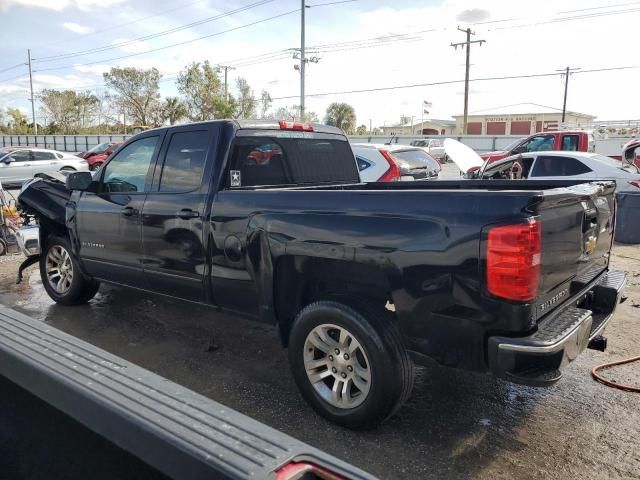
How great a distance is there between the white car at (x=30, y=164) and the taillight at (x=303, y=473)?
18766 mm

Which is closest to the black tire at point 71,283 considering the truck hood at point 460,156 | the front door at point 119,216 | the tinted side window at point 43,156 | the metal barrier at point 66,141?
the front door at point 119,216

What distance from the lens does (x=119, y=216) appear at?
15.6ft

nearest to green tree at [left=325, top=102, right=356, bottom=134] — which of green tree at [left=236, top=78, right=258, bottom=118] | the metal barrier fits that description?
green tree at [left=236, top=78, right=258, bottom=118]

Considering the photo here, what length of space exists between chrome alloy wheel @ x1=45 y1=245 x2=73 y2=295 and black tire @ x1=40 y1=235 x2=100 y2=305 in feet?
0.05

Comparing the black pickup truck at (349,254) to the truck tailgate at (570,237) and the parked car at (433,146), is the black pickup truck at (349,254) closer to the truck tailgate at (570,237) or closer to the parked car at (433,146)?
the truck tailgate at (570,237)

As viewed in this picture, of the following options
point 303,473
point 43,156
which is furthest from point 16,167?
point 303,473

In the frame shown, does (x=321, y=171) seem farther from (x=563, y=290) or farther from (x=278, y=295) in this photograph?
(x=563, y=290)

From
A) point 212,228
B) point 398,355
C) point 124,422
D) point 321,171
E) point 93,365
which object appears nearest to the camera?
point 124,422

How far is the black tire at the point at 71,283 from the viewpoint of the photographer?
5621 millimetres

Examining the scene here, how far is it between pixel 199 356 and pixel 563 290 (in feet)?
9.74

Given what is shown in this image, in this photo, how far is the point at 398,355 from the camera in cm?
→ 299

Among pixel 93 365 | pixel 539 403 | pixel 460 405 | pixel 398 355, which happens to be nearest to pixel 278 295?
pixel 398 355

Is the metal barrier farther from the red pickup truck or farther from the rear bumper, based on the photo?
the rear bumper

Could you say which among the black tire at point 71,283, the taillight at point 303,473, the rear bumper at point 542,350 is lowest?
the black tire at point 71,283
